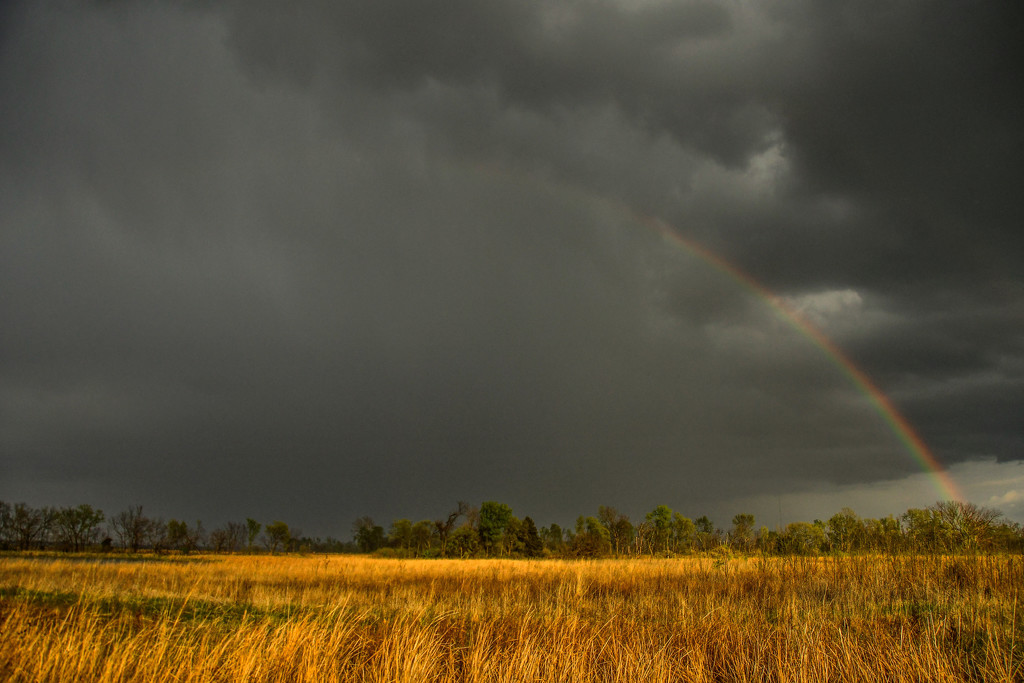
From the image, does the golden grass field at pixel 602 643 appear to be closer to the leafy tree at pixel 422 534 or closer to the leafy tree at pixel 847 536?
the leafy tree at pixel 847 536

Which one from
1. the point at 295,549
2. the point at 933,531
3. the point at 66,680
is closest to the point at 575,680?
the point at 66,680

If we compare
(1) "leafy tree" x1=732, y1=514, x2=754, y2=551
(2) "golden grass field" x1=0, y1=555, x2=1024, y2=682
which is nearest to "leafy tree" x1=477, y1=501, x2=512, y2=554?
(1) "leafy tree" x1=732, y1=514, x2=754, y2=551

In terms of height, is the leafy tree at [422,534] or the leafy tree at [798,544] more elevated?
the leafy tree at [798,544]

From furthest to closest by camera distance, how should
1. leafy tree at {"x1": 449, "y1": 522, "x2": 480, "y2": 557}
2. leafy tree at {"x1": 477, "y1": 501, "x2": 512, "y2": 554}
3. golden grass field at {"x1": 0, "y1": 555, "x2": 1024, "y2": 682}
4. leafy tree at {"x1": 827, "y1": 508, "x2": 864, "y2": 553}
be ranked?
1. leafy tree at {"x1": 477, "y1": 501, "x2": 512, "y2": 554}
2. leafy tree at {"x1": 449, "y1": 522, "x2": 480, "y2": 557}
3. leafy tree at {"x1": 827, "y1": 508, "x2": 864, "y2": 553}
4. golden grass field at {"x1": 0, "y1": 555, "x2": 1024, "y2": 682}

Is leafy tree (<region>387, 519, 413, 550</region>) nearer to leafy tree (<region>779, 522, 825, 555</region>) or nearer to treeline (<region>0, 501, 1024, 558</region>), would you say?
treeline (<region>0, 501, 1024, 558</region>)

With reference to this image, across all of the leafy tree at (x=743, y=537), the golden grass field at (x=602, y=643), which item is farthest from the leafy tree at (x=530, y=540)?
the golden grass field at (x=602, y=643)

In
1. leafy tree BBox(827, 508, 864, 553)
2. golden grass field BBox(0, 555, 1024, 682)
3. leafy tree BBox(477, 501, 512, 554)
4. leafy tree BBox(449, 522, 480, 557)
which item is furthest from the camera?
leafy tree BBox(477, 501, 512, 554)

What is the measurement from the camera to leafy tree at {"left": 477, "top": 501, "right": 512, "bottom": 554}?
91938 millimetres

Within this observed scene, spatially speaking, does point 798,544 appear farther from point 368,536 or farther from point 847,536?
point 368,536

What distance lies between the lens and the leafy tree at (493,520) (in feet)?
302

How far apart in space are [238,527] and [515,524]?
101m

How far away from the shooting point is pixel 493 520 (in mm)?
95938

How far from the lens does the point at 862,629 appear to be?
31.5 ft

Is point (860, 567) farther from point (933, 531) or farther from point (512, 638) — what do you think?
point (512, 638)
